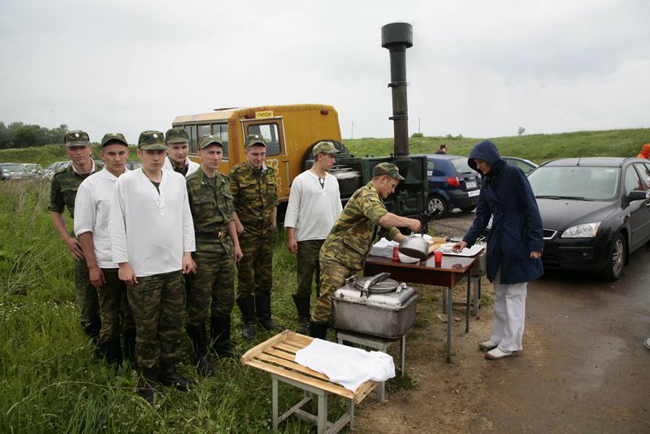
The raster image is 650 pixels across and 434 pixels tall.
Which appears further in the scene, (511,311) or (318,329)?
(511,311)

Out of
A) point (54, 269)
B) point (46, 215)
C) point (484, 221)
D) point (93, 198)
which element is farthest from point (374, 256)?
point (46, 215)

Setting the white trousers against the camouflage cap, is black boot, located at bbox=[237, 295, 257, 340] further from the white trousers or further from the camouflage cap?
the white trousers

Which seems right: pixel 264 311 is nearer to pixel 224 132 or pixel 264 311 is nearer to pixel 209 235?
pixel 209 235

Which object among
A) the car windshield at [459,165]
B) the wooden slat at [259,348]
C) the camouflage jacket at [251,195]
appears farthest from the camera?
the car windshield at [459,165]

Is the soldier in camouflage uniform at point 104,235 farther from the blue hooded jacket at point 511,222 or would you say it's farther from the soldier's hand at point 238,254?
the blue hooded jacket at point 511,222

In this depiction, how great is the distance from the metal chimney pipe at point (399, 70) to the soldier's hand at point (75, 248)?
512cm

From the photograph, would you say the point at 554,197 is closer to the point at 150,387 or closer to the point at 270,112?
the point at 270,112

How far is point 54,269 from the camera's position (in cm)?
527

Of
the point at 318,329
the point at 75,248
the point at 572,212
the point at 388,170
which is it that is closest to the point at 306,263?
the point at 318,329

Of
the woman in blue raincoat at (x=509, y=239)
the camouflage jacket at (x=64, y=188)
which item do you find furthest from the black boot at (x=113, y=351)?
the woman in blue raincoat at (x=509, y=239)

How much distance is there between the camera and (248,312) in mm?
4363

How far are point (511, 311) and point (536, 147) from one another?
2462 centimetres

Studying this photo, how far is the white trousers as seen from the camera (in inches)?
155

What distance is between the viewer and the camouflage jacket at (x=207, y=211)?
3.53 m
